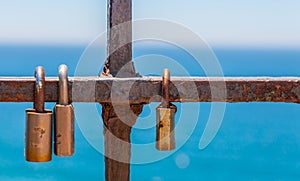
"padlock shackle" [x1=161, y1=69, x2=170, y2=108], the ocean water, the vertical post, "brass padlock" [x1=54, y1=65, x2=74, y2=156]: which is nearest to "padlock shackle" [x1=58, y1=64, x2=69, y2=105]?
"brass padlock" [x1=54, y1=65, x2=74, y2=156]

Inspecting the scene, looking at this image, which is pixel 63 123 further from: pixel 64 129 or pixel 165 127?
pixel 165 127

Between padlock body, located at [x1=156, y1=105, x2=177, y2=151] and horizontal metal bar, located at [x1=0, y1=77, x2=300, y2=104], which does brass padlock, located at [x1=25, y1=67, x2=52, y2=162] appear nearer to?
horizontal metal bar, located at [x1=0, y1=77, x2=300, y2=104]

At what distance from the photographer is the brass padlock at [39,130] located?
128 centimetres

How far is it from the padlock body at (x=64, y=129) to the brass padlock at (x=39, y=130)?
0.02 meters

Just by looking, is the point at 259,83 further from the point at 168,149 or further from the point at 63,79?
the point at 63,79

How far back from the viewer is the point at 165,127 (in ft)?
4.46

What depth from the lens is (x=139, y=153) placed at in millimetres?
1585

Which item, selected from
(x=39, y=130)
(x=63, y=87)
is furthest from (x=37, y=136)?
(x=63, y=87)

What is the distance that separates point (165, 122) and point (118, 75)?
0.59ft

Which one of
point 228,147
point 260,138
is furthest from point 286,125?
point 228,147

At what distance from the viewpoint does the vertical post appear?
141 centimetres

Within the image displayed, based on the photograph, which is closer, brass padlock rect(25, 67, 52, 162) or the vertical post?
brass padlock rect(25, 67, 52, 162)

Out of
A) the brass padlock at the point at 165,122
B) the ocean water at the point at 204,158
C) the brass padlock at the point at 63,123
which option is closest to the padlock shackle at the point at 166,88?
the brass padlock at the point at 165,122

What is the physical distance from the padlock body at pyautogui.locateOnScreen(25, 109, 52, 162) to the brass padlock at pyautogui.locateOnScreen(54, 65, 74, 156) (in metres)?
0.02
